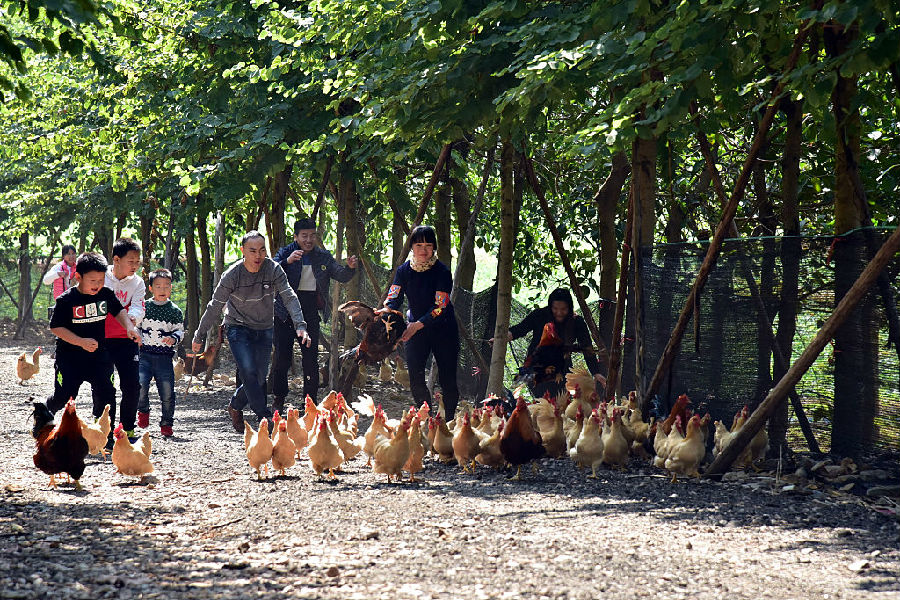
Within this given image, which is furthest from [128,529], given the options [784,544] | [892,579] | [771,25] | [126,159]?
[126,159]

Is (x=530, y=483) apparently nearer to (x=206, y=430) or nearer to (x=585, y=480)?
(x=585, y=480)

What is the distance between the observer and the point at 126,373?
8617mm

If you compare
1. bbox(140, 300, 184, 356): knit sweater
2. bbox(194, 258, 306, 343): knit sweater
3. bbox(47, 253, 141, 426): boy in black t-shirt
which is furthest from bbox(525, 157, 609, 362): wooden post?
bbox(47, 253, 141, 426): boy in black t-shirt

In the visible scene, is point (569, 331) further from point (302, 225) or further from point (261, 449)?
point (261, 449)

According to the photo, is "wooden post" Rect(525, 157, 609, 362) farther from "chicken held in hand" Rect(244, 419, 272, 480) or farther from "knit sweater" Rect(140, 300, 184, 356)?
"chicken held in hand" Rect(244, 419, 272, 480)

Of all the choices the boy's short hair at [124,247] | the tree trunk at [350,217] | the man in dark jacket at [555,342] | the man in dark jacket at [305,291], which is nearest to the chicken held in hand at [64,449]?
the boy's short hair at [124,247]

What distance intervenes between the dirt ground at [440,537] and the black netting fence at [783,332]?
614 mm

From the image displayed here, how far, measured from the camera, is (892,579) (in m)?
4.61

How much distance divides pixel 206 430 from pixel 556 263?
8.53m

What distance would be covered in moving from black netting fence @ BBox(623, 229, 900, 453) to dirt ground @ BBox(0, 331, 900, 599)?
61 centimetres

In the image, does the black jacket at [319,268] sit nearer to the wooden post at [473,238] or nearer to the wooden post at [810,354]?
the wooden post at [473,238]

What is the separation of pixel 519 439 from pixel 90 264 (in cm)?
366

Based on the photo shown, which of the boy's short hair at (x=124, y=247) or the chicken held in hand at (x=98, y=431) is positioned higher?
the boy's short hair at (x=124, y=247)

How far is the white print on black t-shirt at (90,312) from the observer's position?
8.12 metres
